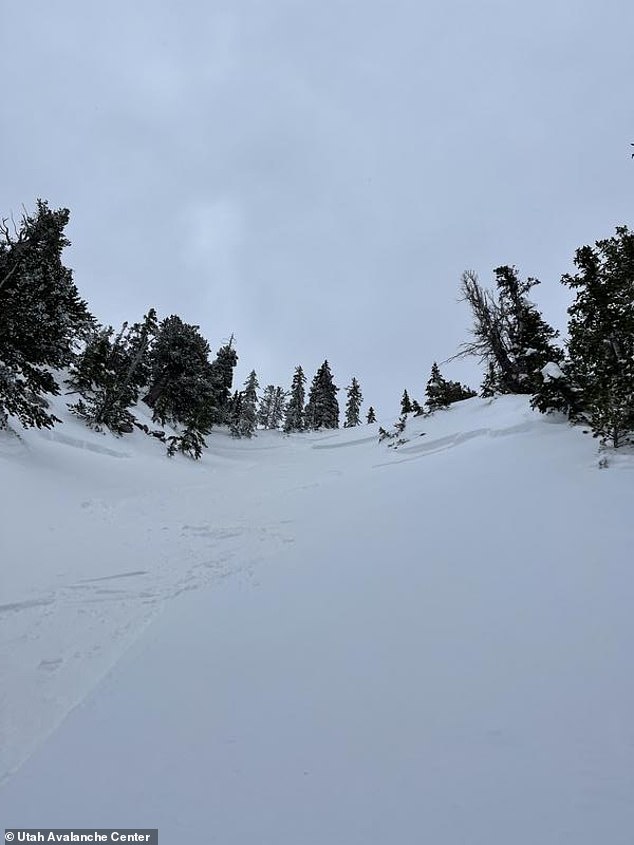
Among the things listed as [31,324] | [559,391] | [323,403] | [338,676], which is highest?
[323,403]

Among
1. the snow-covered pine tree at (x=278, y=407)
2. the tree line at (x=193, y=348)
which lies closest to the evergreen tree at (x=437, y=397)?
the tree line at (x=193, y=348)

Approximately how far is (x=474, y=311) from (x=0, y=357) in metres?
24.8

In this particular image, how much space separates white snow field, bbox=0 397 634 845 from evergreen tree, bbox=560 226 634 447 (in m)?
1.40

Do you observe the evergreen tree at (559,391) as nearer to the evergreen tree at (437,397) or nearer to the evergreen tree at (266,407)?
the evergreen tree at (437,397)

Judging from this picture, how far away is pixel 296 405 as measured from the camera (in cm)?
5562

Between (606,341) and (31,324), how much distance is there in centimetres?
1813

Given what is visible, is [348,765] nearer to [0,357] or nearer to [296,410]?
[0,357]

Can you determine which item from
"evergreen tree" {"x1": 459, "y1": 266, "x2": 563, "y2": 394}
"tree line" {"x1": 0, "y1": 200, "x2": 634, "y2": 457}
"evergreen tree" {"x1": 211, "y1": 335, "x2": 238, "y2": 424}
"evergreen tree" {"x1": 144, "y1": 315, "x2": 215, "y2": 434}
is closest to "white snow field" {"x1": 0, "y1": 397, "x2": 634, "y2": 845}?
"tree line" {"x1": 0, "y1": 200, "x2": 634, "y2": 457}

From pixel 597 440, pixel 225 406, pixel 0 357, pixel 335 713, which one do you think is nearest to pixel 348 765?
pixel 335 713

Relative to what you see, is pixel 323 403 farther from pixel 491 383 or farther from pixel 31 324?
pixel 31 324

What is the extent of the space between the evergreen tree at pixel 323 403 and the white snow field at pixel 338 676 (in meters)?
46.6

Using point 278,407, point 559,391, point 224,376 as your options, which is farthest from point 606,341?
point 278,407

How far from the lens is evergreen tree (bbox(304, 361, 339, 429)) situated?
2164 inches

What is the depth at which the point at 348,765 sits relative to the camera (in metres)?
2.56
